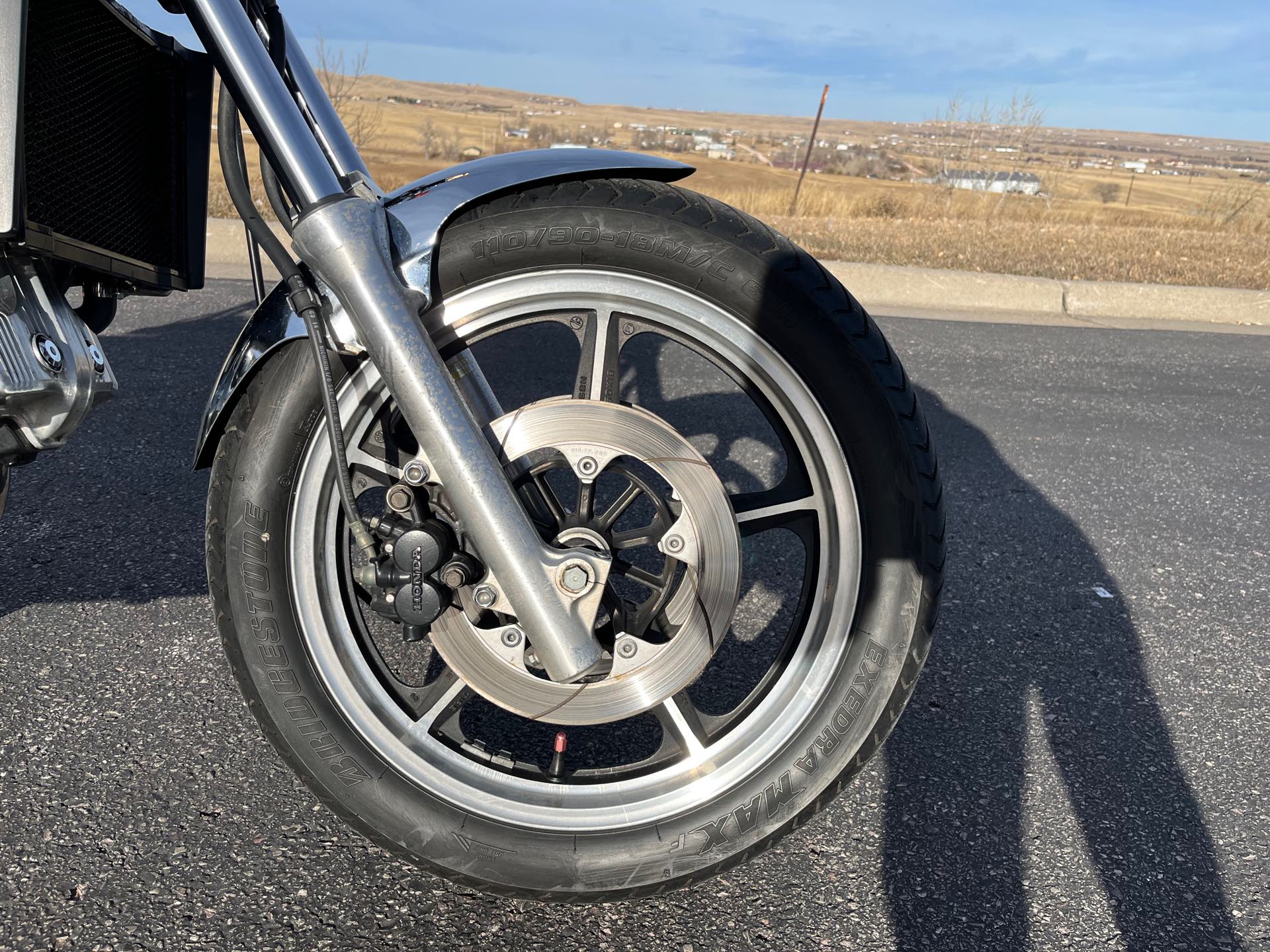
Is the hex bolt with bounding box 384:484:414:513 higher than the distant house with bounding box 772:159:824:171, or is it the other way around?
the distant house with bounding box 772:159:824:171

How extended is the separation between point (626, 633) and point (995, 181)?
1396cm

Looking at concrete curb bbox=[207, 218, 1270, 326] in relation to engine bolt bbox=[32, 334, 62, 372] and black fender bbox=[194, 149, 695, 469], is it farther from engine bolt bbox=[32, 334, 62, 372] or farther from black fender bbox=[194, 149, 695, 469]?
engine bolt bbox=[32, 334, 62, 372]

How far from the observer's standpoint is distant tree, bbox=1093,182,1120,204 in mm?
28494

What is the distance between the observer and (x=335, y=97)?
10984 millimetres

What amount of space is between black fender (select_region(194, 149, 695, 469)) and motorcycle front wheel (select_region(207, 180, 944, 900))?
3 centimetres

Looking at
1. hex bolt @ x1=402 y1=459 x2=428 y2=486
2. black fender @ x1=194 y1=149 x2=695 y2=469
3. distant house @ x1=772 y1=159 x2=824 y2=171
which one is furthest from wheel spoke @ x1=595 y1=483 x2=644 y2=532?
distant house @ x1=772 y1=159 x2=824 y2=171

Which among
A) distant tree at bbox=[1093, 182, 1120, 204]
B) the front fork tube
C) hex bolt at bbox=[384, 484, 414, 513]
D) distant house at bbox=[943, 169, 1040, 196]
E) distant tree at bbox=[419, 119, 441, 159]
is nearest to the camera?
the front fork tube

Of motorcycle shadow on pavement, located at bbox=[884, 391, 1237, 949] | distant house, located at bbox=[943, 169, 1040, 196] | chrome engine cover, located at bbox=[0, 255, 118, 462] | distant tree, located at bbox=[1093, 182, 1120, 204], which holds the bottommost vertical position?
→ motorcycle shadow on pavement, located at bbox=[884, 391, 1237, 949]

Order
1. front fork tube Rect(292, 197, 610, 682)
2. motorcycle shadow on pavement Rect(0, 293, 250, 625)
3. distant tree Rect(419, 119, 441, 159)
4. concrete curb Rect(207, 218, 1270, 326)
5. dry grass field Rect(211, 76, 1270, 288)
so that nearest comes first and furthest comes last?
1. front fork tube Rect(292, 197, 610, 682)
2. motorcycle shadow on pavement Rect(0, 293, 250, 625)
3. concrete curb Rect(207, 218, 1270, 326)
4. dry grass field Rect(211, 76, 1270, 288)
5. distant tree Rect(419, 119, 441, 159)

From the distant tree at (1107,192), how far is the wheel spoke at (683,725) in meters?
29.4

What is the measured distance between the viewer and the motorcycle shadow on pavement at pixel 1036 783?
1.55 metres

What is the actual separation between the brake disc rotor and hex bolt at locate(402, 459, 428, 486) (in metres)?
0.12

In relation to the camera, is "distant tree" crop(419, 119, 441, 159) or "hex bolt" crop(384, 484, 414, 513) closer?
"hex bolt" crop(384, 484, 414, 513)

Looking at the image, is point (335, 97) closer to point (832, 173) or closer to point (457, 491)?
point (457, 491)
